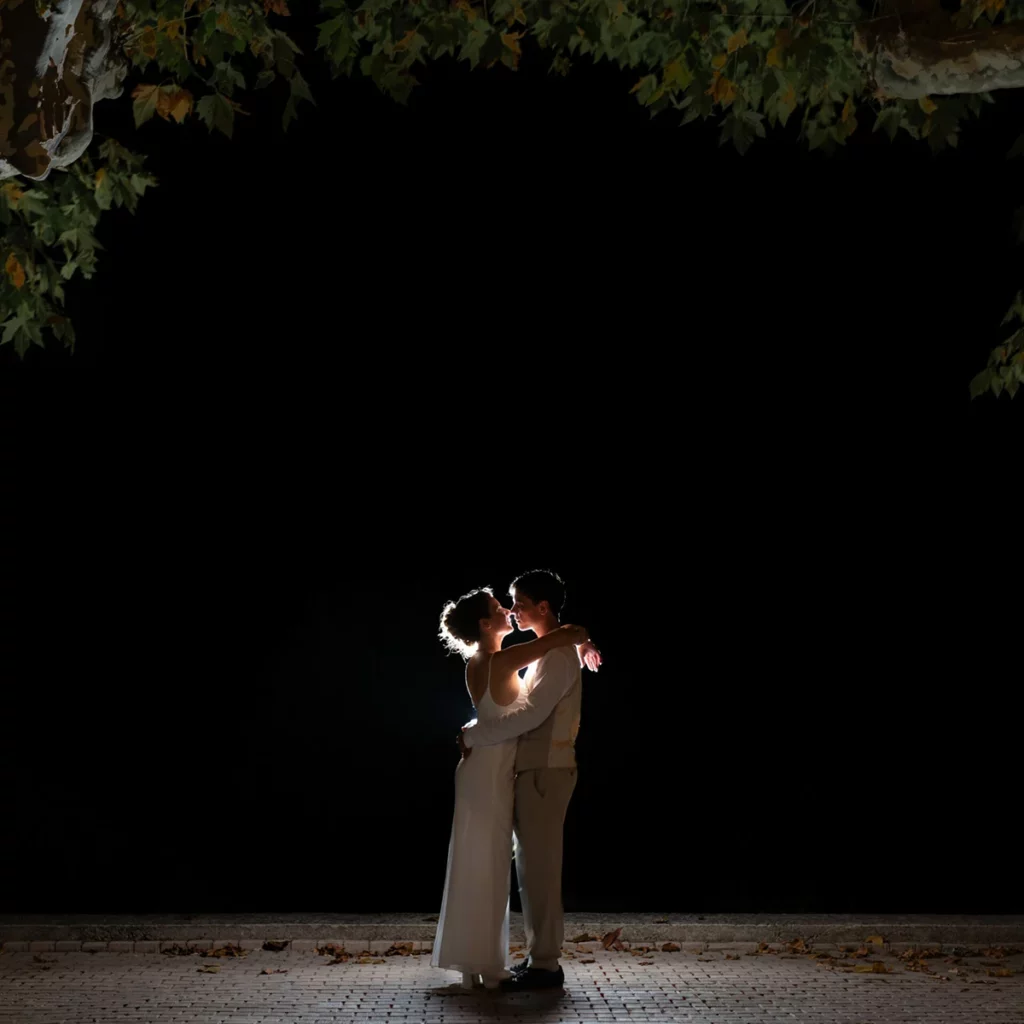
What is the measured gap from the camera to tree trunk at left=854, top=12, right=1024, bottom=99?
6.78 metres

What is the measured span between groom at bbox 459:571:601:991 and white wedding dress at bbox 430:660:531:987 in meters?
0.07

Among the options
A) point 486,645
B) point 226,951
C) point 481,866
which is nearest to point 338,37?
point 486,645

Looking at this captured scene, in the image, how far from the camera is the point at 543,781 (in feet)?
28.2

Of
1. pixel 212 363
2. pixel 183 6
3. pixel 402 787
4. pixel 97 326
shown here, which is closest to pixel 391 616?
pixel 402 787

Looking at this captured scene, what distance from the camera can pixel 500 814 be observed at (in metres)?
8.62

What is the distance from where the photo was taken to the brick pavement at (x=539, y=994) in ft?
25.3

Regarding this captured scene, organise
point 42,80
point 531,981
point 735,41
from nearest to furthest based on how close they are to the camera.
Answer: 1. point 42,80
2. point 735,41
3. point 531,981

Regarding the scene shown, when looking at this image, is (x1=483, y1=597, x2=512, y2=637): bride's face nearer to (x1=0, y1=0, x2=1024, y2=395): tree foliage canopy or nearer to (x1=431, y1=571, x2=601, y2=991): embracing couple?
(x1=431, y1=571, x2=601, y2=991): embracing couple

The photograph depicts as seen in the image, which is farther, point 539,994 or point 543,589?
point 543,589

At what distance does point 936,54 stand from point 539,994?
5061 millimetres

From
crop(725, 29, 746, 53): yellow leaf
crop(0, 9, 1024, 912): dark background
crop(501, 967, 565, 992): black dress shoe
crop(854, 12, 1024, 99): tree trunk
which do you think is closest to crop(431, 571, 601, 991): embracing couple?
crop(501, 967, 565, 992): black dress shoe

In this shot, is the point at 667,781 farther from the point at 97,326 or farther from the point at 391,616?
the point at 97,326

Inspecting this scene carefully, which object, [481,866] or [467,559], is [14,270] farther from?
[467,559]

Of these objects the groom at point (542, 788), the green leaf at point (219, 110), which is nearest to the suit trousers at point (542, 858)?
the groom at point (542, 788)
